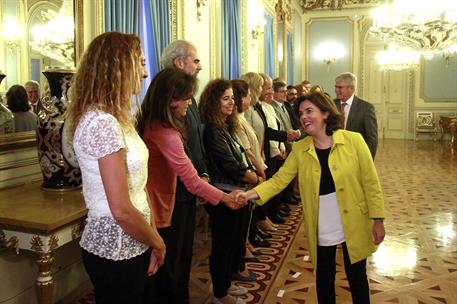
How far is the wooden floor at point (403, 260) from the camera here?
10.2 ft

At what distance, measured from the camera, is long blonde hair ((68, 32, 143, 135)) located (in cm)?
155

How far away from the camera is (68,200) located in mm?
2285

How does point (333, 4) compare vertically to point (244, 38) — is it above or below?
above

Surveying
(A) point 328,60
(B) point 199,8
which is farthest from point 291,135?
(A) point 328,60

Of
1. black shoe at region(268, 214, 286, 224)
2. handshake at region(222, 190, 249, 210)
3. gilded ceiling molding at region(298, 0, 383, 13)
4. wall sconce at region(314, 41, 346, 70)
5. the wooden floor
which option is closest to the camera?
handshake at region(222, 190, 249, 210)

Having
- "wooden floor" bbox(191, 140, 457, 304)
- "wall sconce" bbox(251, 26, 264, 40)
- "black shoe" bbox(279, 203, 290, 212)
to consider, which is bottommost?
"wooden floor" bbox(191, 140, 457, 304)

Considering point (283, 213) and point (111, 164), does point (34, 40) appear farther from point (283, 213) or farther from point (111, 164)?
point (283, 213)

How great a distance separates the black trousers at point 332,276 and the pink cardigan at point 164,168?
0.80 m

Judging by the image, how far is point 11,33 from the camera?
2.63 meters

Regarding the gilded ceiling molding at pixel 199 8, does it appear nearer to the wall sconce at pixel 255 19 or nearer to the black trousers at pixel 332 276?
the wall sconce at pixel 255 19

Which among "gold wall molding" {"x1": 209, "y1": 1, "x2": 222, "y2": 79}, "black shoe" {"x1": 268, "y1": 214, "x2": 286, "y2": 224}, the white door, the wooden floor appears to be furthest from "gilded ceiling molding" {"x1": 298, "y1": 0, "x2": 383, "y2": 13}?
"black shoe" {"x1": 268, "y1": 214, "x2": 286, "y2": 224}

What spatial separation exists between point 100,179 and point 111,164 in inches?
3.7

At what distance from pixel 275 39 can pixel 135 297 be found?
27.0 feet

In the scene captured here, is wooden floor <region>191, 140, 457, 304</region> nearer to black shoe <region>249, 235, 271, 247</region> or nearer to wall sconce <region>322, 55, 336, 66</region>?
black shoe <region>249, 235, 271, 247</region>
